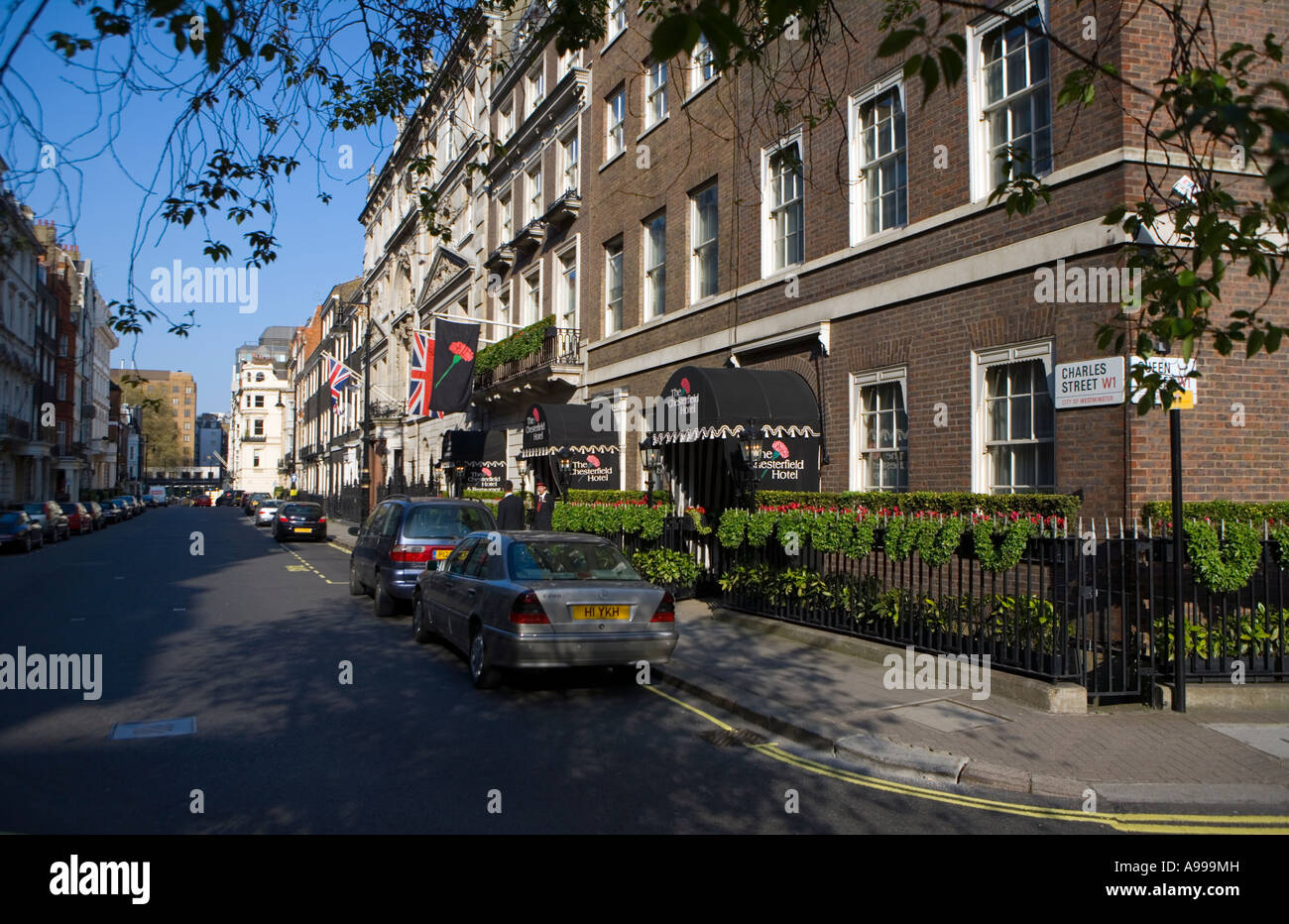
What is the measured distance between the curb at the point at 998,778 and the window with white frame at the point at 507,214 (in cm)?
2305

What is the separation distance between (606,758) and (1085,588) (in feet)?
14.2

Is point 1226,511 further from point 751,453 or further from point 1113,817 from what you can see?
point 751,453

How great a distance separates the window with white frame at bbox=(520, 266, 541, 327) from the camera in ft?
82.9

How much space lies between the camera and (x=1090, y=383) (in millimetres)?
9023

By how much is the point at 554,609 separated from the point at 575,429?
1219 cm

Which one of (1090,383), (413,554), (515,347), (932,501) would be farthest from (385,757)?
(515,347)

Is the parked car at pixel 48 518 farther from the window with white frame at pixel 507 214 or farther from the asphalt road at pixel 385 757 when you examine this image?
the asphalt road at pixel 385 757

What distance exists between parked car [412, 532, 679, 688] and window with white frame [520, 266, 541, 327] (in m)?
16.7

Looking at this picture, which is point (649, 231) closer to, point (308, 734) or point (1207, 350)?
point (1207, 350)

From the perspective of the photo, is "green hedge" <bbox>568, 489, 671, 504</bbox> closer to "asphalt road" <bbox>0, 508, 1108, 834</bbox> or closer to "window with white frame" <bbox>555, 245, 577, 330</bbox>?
"window with white frame" <bbox>555, 245, 577, 330</bbox>

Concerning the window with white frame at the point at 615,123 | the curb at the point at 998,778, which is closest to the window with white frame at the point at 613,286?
the window with white frame at the point at 615,123

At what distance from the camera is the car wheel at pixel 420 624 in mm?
10664

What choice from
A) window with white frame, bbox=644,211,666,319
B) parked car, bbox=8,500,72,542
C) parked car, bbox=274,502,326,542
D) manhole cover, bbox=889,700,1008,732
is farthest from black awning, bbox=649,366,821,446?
parked car, bbox=8,500,72,542

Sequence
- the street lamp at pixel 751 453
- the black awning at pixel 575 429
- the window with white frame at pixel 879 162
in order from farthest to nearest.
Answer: the black awning at pixel 575 429
the street lamp at pixel 751 453
the window with white frame at pixel 879 162
